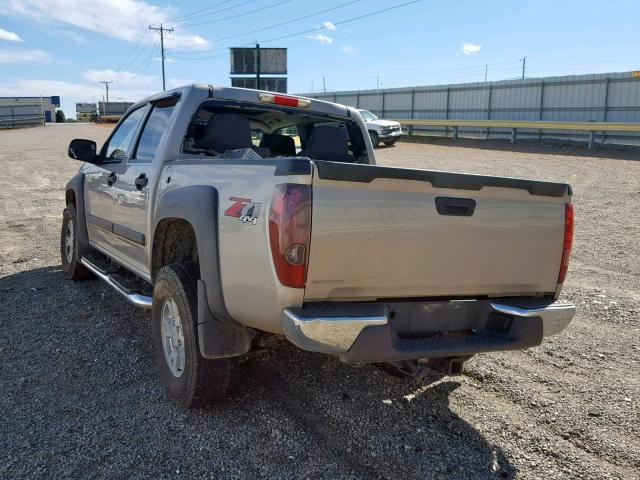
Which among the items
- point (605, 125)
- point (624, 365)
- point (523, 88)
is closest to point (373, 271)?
point (624, 365)

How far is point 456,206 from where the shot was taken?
3109 mm

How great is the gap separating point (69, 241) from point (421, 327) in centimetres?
494

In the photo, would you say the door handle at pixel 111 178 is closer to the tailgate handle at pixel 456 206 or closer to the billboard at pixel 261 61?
the tailgate handle at pixel 456 206

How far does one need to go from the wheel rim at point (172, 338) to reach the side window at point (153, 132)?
1.34 meters

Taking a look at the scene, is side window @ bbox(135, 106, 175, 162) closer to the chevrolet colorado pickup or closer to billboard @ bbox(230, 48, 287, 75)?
the chevrolet colorado pickup

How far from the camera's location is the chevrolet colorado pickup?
110 inches

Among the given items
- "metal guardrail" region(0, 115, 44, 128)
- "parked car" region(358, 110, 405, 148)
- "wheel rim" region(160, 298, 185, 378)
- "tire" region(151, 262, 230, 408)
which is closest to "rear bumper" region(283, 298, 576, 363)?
"tire" region(151, 262, 230, 408)

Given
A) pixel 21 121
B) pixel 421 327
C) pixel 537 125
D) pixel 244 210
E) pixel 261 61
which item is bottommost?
pixel 421 327

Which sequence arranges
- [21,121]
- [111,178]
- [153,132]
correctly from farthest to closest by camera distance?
[21,121] → [111,178] → [153,132]

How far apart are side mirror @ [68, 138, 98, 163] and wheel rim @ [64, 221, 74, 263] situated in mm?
1285

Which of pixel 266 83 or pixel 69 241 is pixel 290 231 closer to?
pixel 69 241

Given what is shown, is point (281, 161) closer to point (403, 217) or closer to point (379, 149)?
point (403, 217)

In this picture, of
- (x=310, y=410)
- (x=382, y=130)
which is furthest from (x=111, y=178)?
(x=382, y=130)

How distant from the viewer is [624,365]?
4.31 m
